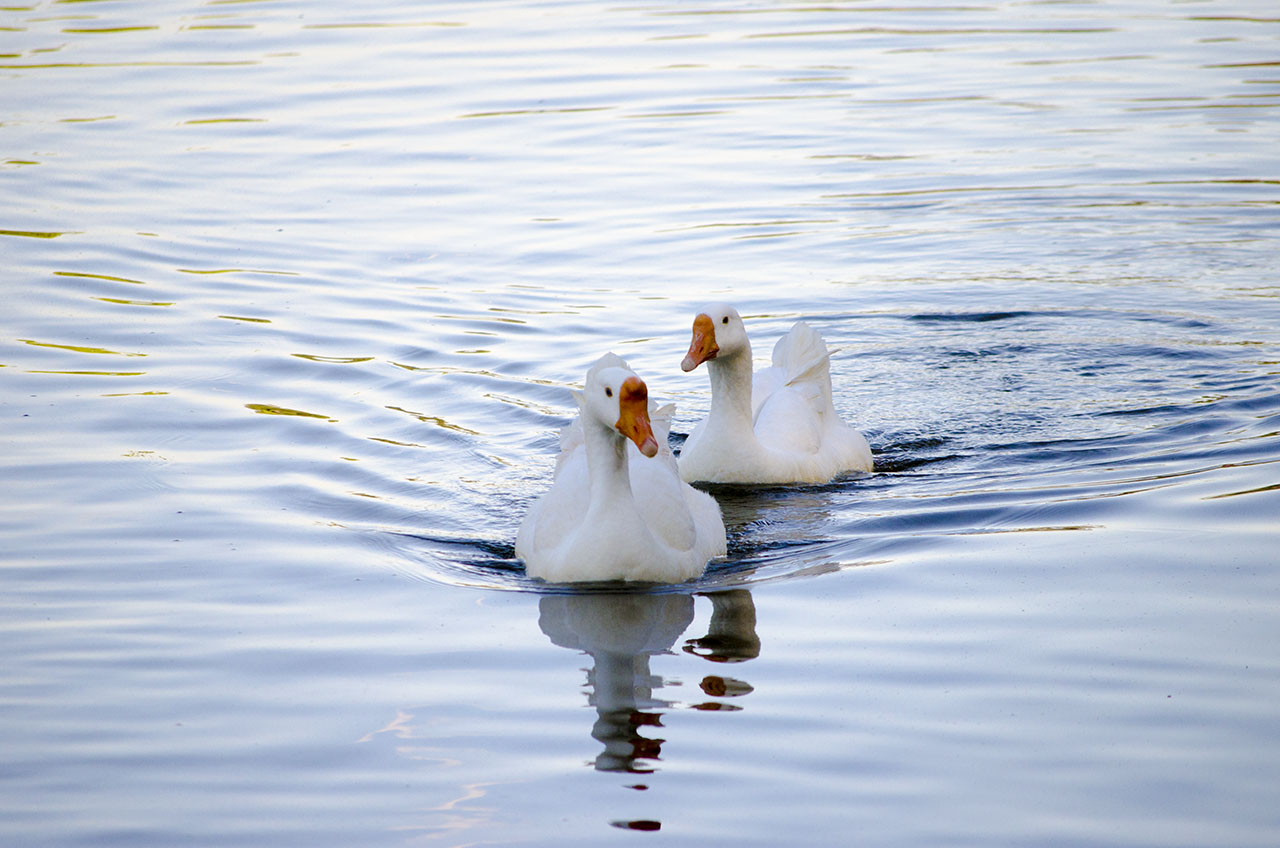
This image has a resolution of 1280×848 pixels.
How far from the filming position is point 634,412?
735cm

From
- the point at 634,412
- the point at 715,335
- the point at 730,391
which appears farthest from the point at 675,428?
the point at 634,412

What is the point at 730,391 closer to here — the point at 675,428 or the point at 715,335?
the point at 715,335

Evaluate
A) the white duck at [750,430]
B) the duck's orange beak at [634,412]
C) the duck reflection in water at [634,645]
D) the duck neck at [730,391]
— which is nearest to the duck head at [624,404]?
the duck's orange beak at [634,412]

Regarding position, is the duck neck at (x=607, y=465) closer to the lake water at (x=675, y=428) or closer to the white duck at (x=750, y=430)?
the lake water at (x=675, y=428)

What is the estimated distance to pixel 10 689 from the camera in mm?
6539

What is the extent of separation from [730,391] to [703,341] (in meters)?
0.47

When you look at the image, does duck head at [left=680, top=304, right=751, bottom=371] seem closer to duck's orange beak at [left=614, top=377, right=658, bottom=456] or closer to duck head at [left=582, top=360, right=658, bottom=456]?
duck head at [left=582, top=360, right=658, bottom=456]

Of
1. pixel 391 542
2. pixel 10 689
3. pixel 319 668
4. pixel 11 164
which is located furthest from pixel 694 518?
pixel 11 164

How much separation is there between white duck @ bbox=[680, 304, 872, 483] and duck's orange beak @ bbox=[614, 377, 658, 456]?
181cm

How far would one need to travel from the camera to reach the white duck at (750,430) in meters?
9.49

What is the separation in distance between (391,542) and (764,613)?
2.18m

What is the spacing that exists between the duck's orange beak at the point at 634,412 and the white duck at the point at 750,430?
1814mm

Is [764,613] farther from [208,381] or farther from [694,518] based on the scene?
[208,381]

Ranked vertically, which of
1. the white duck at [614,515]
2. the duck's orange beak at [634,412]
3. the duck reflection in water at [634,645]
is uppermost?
the duck's orange beak at [634,412]
